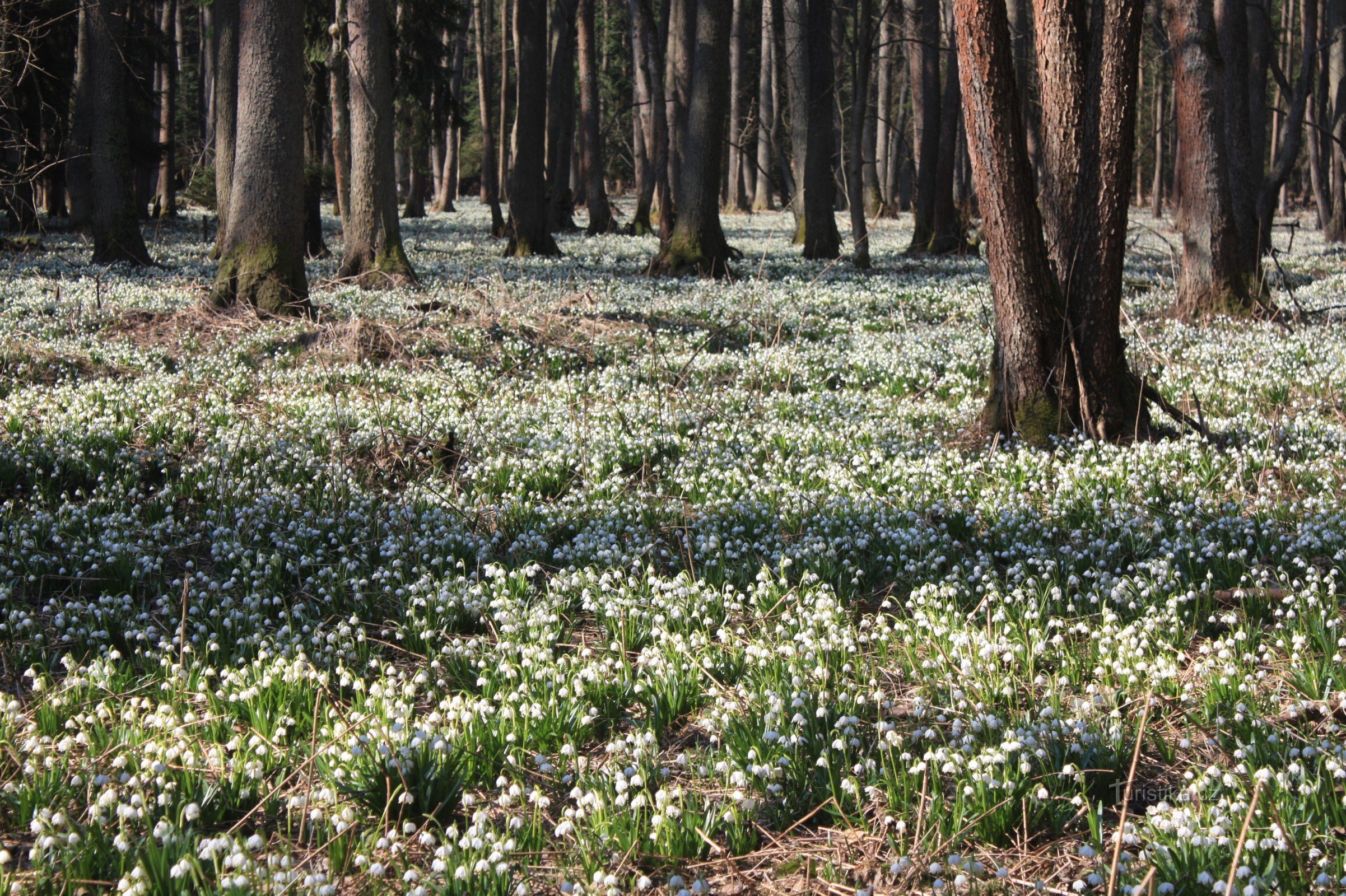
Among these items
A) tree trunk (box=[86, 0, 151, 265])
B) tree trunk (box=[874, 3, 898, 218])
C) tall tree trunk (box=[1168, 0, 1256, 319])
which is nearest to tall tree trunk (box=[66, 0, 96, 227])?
tree trunk (box=[86, 0, 151, 265])

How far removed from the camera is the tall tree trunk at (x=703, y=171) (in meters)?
17.2

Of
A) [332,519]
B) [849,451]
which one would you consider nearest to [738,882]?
[332,519]

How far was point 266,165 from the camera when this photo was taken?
441 inches

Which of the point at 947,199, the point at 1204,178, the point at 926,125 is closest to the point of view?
the point at 1204,178

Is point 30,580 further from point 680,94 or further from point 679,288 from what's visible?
point 680,94

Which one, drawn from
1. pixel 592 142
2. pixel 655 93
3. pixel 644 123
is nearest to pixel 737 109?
pixel 644 123

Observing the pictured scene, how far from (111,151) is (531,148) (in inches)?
311

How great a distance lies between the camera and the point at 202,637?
4.28 metres

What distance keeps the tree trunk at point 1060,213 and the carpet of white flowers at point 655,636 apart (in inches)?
22.1

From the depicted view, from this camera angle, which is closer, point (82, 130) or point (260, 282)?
point (260, 282)

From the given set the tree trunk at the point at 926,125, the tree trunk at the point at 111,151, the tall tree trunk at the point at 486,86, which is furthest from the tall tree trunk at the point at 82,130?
the tree trunk at the point at 926,125

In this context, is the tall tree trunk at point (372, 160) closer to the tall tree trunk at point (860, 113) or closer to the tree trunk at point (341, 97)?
the tree trunk at point (341, 97)

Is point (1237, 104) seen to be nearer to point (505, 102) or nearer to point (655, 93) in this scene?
point (655, 93)

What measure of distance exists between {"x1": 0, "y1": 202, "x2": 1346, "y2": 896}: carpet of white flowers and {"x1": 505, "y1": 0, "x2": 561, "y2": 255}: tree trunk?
12.8m
